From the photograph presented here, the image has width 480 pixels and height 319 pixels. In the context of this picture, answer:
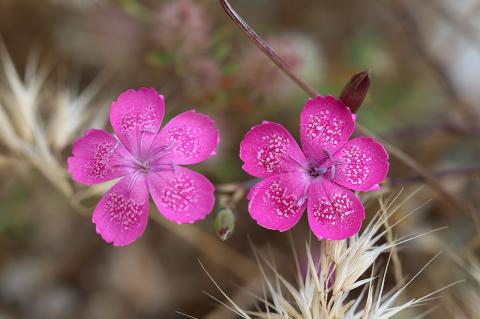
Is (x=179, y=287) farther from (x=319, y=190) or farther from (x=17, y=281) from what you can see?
(x=319, y=190)

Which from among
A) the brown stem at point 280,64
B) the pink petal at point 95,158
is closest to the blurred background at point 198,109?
the brown stem at point 280,64

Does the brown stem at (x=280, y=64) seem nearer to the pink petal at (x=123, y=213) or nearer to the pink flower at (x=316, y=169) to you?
the pink flower at (x=316, y=169)

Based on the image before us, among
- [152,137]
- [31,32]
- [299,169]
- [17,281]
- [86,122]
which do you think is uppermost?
[299,169]

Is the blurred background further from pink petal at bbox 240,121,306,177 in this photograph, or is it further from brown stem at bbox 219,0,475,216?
pink petal at bbox 240,121,306,177

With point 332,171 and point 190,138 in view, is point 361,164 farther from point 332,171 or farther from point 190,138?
point 190,138

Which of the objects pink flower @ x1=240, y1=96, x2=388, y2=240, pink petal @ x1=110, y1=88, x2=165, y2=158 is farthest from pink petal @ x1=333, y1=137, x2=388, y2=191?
pink petal @ x1=110, y1=88, x2=165, y2=158

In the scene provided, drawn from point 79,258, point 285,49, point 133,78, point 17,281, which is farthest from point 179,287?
point 285,49
